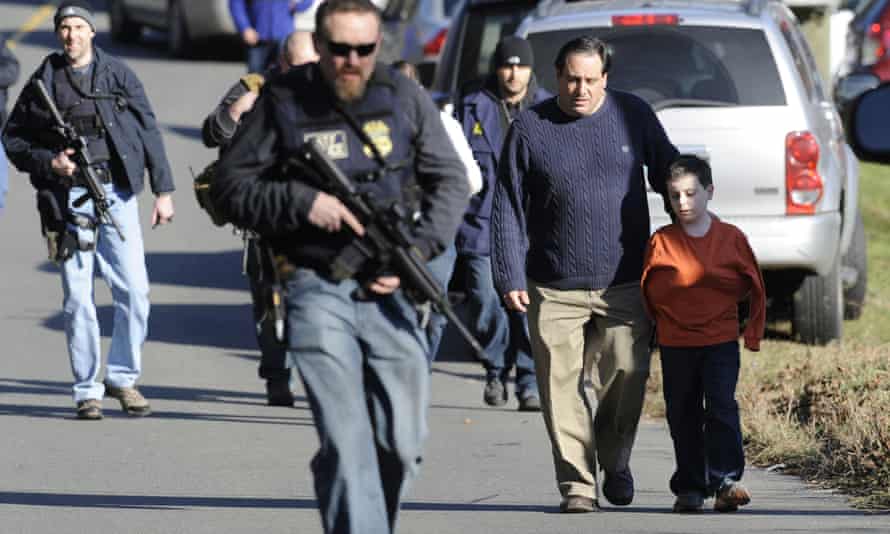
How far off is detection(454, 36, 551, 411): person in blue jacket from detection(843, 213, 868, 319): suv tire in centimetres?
315

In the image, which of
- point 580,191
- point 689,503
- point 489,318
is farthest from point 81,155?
point 689,503

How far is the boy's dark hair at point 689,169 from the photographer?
7566mm

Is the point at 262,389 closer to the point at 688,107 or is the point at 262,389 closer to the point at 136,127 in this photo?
the point at 136,127

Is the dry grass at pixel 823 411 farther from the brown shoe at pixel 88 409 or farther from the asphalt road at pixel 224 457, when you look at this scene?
the brown shoe at pixel 88 409

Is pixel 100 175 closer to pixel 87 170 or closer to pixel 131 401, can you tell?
pixel 87 170

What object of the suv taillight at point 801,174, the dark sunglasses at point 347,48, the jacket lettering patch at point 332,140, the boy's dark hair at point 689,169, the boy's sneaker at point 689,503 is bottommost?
the boy's sneaker at point 689,503

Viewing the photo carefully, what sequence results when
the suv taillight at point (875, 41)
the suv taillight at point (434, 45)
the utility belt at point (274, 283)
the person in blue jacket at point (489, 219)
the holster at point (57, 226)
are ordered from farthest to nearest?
the suv taillight at point (434, 45) < the suv taillight at point (875, 41) < the person in blue jacket at point (489, 219) < the holster at point (57, 226) < the utility belt at point (274, 283)

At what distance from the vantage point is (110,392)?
33.4ft

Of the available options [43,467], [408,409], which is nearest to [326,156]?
[408,409]

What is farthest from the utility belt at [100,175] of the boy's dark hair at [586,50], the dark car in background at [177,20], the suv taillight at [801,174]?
the dark car in background at [177,20]

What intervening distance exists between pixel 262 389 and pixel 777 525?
4147 millimetres

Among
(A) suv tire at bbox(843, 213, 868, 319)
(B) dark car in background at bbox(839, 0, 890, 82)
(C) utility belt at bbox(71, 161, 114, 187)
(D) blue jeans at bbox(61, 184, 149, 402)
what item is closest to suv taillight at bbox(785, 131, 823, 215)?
(A) suv tire at bbox(843, 213, 868, 319)

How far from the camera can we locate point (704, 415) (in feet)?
25.5

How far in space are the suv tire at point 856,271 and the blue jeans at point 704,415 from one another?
5.41 metres
